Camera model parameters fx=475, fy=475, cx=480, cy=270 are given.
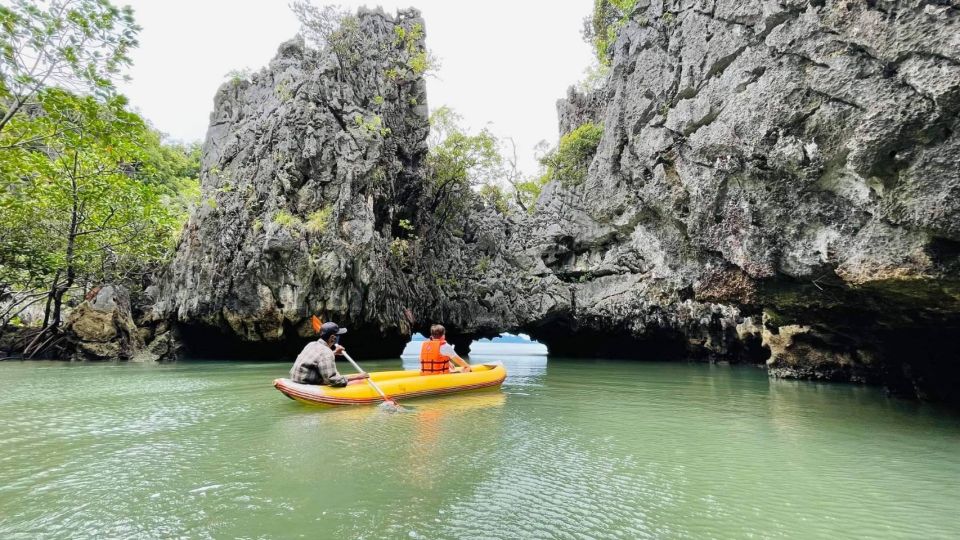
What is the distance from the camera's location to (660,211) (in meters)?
8.88

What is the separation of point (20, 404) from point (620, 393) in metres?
10.2

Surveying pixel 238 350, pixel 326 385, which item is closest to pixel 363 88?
pixel 238 350

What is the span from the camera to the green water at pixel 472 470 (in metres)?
3.11

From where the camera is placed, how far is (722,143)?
268 inches

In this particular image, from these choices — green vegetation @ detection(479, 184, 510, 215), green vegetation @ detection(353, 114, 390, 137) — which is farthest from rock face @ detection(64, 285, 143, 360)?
green vegetation @ detection(479, 184, 510, 215)

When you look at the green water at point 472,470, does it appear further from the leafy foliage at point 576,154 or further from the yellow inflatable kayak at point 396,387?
the leafy foliage at point 576,154

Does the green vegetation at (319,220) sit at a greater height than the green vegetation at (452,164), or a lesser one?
lesser

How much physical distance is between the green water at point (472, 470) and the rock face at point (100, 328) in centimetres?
904

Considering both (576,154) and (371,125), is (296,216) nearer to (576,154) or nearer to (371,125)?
(371,125)

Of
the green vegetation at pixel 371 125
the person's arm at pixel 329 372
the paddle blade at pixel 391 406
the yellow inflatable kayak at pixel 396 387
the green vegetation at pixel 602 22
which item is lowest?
the paddle blade at pixel 391 406

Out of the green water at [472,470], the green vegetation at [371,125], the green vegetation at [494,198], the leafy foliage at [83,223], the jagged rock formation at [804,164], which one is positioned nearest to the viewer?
the green water at [472,470]

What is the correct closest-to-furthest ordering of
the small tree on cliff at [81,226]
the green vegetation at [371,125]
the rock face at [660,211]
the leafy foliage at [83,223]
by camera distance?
the rock face at [660,211] < the leafy foliage at [83,223] < the small tree on cliff at [81,226] < the green vegetation at [371,125]

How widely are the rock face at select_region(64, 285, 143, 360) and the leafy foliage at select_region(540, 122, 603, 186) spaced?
1793cm

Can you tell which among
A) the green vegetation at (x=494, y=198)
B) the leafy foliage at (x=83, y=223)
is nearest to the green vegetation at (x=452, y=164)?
the green vegetation at (x=494, y=198)
